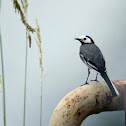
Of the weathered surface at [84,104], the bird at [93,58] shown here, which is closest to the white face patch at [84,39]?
the bird at [93,58]

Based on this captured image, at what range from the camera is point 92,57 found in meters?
1.25

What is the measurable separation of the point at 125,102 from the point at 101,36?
0.44 m

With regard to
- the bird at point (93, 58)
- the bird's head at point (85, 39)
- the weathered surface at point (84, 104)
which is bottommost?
the weathered surface at point (84, 104)

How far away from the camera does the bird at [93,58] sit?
121cm

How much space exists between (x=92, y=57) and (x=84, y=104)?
223 millimetres

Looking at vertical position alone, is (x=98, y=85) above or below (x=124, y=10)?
below

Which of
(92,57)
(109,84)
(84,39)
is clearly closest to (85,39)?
(84,39)

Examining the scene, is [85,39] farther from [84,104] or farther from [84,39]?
[84,104]

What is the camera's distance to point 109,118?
1551 millimetres

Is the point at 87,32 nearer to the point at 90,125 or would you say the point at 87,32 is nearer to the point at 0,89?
the point at 90,125

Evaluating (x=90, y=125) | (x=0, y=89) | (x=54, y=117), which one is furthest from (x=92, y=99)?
(x=0, y=89)

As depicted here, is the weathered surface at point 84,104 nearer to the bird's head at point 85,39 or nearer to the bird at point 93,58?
the bird at point 93,58

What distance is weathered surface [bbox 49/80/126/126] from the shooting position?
1191 mm

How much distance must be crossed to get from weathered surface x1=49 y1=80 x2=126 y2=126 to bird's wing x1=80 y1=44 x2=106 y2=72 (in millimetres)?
97
